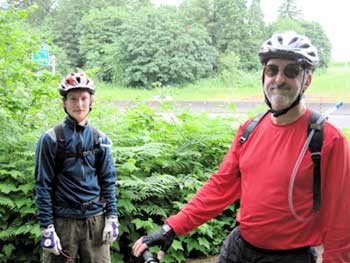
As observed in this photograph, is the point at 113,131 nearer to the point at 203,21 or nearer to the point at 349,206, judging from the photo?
the point at 349,206

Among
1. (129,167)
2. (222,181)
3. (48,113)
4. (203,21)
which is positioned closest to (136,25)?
(203,21)

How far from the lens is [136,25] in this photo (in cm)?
1998

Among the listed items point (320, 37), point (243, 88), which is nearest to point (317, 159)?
point (320, 37)

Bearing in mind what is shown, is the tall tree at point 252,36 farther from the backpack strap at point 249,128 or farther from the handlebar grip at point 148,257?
the handlebar grip at point 148,257

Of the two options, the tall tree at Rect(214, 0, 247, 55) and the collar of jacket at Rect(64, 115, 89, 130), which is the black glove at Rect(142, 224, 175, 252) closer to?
the collar of jacket at Rect(64, 115, 89, 130)

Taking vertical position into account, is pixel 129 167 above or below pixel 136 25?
below

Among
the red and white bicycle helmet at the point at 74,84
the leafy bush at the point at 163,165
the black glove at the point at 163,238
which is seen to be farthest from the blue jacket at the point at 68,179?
the black glove at the point at 163,238

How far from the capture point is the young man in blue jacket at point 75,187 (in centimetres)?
316

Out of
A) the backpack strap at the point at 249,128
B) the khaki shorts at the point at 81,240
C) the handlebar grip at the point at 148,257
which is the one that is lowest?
the khaki shorts at the point at 81,240

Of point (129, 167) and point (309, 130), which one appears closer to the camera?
point (309, 130)

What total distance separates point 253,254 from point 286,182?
0.49 meters

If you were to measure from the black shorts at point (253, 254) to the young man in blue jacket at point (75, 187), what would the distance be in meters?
1.42

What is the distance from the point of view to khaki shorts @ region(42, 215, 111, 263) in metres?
3.24

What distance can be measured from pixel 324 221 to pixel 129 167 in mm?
2834
